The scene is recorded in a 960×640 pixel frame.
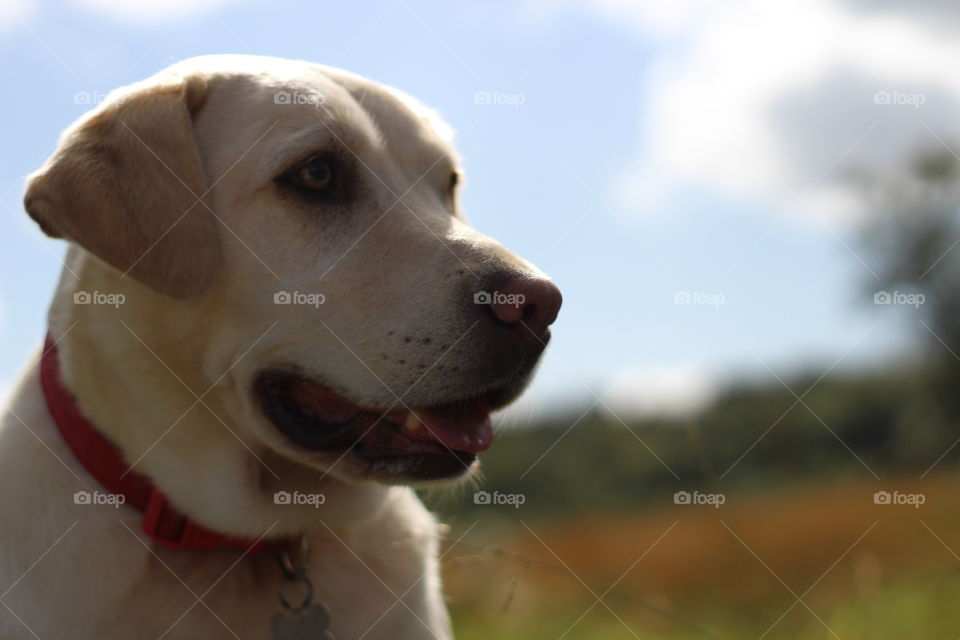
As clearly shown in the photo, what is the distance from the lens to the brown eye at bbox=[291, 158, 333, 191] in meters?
3.17

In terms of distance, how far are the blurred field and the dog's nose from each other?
0.84 meters

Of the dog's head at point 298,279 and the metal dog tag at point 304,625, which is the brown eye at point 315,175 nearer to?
the dog's head at point 298,279

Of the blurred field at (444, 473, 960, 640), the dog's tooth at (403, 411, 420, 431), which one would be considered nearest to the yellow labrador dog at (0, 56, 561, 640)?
the dog's tooth at (403, 411, 420, 431)

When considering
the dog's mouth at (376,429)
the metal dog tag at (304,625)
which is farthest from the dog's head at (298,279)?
the metal dog tag at (304,625)

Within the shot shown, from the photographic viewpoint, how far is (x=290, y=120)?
3176mm

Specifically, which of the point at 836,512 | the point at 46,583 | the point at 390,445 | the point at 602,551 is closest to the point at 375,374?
the point at 390,445

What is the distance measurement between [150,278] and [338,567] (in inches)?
45.0

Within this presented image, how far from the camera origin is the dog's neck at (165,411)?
118 inches

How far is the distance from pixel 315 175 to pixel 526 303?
0.92 metres

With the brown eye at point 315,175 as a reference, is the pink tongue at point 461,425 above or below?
below

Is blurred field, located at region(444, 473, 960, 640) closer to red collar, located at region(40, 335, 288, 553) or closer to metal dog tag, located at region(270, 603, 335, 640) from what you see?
metal dog tag, located at region(270, 603, 335, 640)

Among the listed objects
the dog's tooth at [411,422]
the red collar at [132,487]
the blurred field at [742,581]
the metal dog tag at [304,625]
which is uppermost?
the dog's tooth at [411,422]

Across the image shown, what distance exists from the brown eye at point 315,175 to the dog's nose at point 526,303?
78 centimetres

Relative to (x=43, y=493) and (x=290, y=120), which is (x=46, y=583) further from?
(x=290, y=120)
